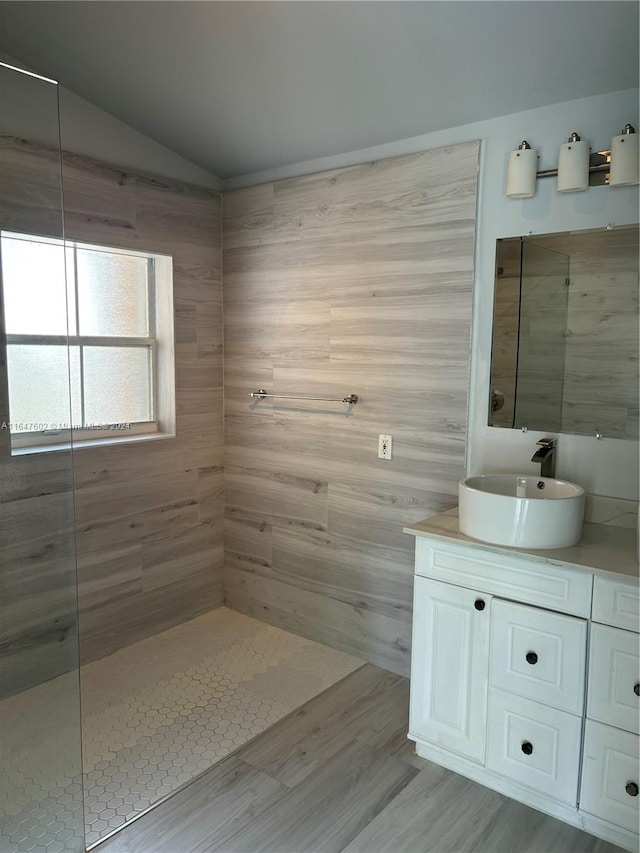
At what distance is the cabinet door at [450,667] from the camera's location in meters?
A: 2.07

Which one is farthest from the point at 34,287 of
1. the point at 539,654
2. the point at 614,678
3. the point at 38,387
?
the point at 614,678

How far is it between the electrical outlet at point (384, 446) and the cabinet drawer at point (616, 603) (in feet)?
3.62

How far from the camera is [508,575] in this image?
1986mm

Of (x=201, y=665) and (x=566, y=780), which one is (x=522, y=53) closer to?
(x=566, y=780)

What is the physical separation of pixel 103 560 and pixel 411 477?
56.6 inches

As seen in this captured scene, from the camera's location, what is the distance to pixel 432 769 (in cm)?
218

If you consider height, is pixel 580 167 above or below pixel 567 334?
above

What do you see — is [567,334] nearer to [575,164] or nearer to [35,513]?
[575,164]

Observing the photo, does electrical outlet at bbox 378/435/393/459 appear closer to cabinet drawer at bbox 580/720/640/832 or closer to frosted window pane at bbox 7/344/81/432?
cabinet drawer at bbox 580/720/640/832

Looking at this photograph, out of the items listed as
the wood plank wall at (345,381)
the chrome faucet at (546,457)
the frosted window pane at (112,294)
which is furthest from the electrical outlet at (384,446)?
the frosted window pane at (112,294)

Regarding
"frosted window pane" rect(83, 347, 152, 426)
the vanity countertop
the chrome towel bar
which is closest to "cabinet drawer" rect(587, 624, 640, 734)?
the vanity countertop

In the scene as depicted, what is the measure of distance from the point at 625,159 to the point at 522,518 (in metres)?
1.18

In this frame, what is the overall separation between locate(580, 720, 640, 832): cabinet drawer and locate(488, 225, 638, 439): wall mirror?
935 millimetres

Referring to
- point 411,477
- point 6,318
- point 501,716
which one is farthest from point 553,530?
point 6,318
